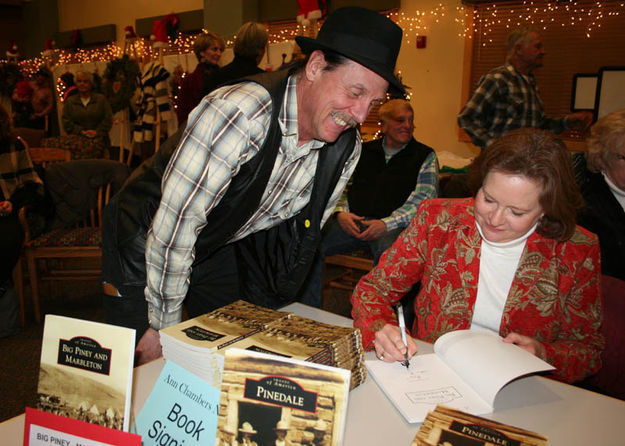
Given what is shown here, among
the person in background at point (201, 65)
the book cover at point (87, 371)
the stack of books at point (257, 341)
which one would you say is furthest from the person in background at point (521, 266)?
the person in background at point (201, 65)

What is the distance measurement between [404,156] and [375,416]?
2399 millimetres

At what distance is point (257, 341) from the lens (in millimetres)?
899

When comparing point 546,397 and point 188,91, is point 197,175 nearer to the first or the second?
point 546,397

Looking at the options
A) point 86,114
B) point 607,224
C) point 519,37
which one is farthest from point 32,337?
point 86,114

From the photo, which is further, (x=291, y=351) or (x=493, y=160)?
(x=493, y=160)

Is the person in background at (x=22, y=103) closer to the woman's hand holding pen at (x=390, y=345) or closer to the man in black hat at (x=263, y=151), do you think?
the man in black hat at (x=263, y=151)

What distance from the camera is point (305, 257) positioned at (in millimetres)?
1652

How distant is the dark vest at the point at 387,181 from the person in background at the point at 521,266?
1636 mm

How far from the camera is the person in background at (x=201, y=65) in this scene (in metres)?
3.77

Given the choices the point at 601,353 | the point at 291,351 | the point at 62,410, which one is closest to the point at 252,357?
the point at 291,351

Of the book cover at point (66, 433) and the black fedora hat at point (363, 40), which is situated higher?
the black fedora hat at point (363, 40)

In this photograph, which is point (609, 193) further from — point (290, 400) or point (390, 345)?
point (290, 400)

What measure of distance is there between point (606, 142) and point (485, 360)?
1409 millimetres

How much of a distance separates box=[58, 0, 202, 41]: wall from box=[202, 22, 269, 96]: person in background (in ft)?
14.5
